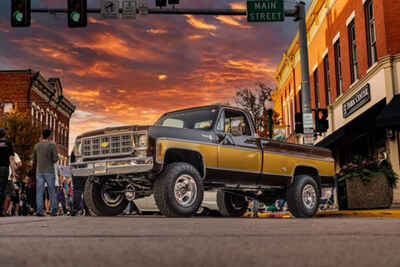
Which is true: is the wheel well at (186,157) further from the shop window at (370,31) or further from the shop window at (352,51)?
the shop window at (352,51)

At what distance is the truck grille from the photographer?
31.8ft

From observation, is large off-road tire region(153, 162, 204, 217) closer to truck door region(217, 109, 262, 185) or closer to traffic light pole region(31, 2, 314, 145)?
truck door region(217, 109, 262, 185)

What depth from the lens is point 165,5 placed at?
1577cm

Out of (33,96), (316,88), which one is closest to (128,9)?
(316,88)

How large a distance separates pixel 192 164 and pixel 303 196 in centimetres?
300

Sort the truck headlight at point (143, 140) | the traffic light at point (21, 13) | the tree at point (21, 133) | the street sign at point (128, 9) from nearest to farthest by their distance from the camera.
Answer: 1. the truck headlight at point (143, 140)
2. the traffic light at point (21, 13)
3. the street sign at point (128, 9)
4. the tree at point (21, 133)

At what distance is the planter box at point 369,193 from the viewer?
1362 cm

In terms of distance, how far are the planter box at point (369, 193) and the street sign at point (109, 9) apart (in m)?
8.60

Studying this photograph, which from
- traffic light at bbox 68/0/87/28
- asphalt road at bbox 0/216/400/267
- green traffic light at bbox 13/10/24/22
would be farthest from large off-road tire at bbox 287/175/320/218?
green traffic light at bbox 13/10/24/22

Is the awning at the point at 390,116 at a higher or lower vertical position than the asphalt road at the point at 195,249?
higher

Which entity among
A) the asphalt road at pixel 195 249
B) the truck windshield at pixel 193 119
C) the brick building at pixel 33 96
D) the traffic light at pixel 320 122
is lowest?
the asphalt road at pixel 195 249

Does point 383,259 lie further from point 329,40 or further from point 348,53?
point 329,40

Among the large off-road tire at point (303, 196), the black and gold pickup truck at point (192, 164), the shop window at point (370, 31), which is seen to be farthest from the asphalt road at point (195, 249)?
the shop window at point (370, 31)

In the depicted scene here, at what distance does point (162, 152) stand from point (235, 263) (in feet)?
19.9
